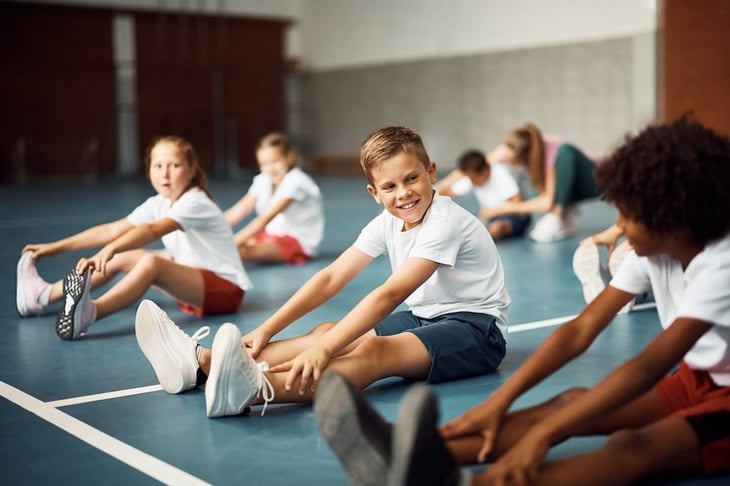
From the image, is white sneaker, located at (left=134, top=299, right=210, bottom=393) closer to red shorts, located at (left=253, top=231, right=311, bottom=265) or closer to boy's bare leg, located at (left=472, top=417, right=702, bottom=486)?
boy's bare leg, located at (left=472, top=417, right=702, bottom=486)

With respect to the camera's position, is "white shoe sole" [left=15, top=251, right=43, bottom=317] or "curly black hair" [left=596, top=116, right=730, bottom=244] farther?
"white shoe sole" [left=15, top=251, right=43, bottom=317]

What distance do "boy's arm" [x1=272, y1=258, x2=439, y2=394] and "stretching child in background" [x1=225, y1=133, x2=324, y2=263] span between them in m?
3.09

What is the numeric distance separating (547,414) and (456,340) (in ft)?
2.59

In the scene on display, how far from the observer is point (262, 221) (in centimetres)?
530

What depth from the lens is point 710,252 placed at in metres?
1.81

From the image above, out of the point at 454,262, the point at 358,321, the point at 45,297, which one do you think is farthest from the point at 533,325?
the point at 45,297

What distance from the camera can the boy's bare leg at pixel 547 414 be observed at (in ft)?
5.84

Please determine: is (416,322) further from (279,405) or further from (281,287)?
(281,287)

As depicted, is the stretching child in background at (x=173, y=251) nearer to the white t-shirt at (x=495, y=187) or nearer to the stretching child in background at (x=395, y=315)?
the stretching child in background at (x=395, y=315)

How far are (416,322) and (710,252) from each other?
1.12 metres

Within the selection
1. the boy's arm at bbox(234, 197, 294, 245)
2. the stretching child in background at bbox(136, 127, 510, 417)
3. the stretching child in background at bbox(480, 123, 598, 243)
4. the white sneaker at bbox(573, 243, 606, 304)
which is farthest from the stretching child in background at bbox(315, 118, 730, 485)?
the stretching child in background at bbox(480, 123, 598, 243)

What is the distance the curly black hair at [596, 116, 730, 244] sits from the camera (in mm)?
1766

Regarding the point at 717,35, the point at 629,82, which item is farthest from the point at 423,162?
the point at 629,82

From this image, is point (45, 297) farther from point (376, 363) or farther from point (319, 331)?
point (376, 363)
